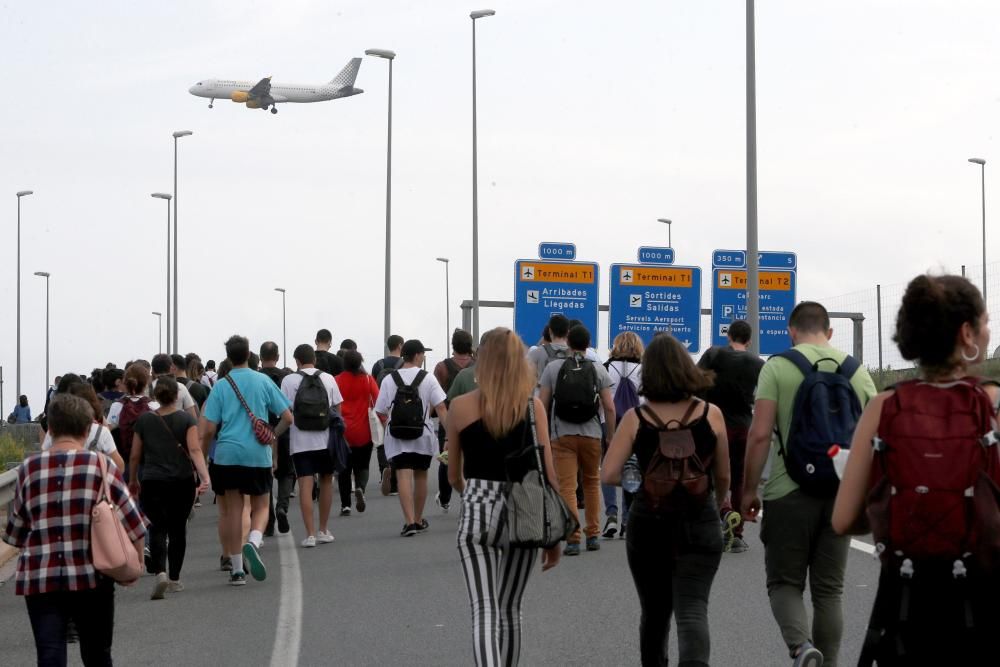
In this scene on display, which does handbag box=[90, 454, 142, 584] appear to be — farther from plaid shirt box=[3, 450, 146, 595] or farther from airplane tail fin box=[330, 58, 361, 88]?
airplane tail fin box=[330, 58, 361, 88]

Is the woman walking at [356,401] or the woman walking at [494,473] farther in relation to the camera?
the woman walking at [356,401]

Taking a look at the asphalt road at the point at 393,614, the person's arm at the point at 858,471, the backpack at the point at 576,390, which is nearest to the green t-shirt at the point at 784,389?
the asphalt road at the point at 393,614

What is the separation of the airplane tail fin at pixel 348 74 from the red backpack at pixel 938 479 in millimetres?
107424

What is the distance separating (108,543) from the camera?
6.57 m

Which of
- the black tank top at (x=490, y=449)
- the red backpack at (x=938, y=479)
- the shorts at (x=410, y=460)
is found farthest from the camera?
the shorts at (x=410, y=460)

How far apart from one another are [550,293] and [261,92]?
237 ft

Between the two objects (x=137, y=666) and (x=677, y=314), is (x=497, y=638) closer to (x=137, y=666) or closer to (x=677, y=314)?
(x=137, y=666)

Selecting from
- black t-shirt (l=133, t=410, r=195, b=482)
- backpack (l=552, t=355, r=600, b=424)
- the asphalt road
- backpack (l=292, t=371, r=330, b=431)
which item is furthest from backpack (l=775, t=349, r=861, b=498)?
backpack (l=292, t=371, r=330, b=431)

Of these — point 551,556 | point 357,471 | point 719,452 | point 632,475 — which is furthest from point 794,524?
point 357,471

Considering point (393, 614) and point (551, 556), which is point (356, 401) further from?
point (551, 556)

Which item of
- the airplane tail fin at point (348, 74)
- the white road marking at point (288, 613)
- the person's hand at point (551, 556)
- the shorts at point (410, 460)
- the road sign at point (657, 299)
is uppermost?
the airplane tail fin at point (348, 74)

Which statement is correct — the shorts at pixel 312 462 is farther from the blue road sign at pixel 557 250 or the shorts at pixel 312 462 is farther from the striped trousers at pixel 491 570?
the blue road sign at pixel 557 250

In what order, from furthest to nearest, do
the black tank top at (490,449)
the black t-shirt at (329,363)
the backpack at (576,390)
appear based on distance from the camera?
1. the black t-shirt at (329,363)
2. the backpack at (576,390)
3. the black tank top at (490,449)

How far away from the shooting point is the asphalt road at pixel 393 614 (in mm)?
8797
